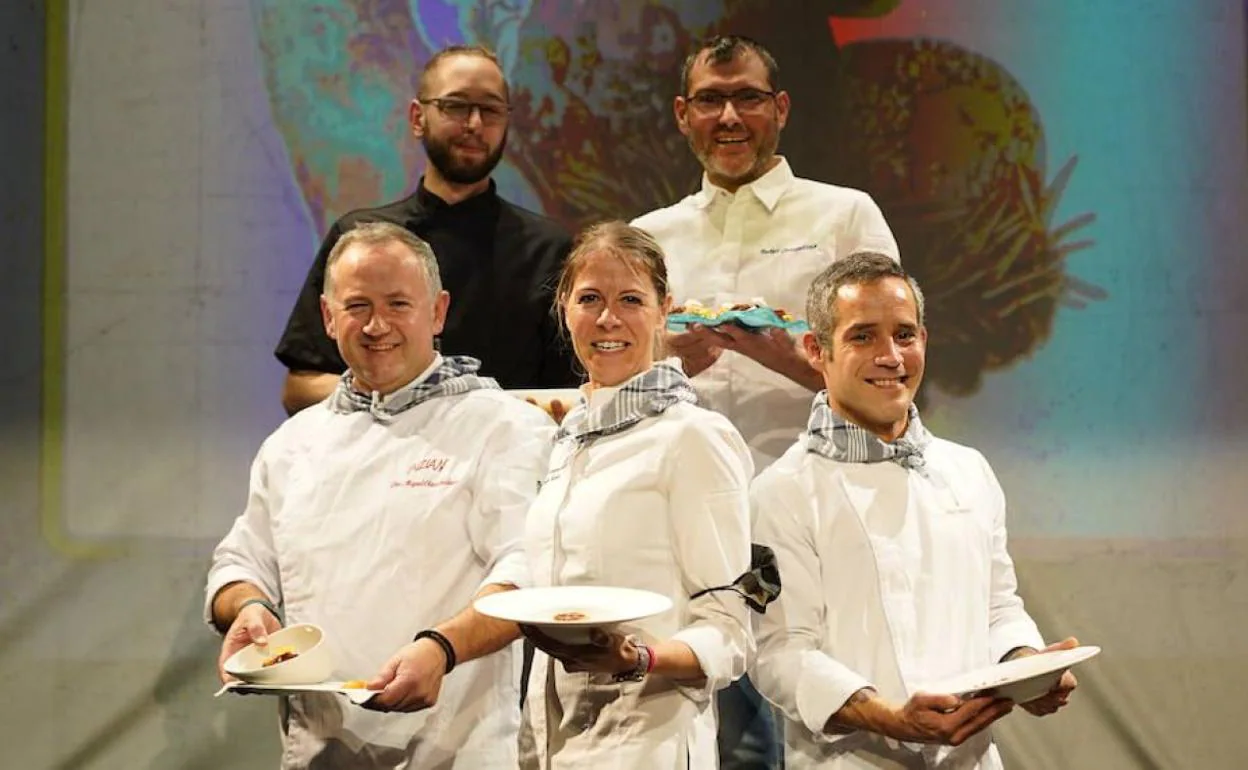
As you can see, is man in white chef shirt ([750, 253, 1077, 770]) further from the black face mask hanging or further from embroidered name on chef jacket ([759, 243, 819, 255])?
embroidered name on chef jacket ([759, 243, 819, 255])

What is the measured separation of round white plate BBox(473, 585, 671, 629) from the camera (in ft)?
6.79

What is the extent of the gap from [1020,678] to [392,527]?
1190 mm

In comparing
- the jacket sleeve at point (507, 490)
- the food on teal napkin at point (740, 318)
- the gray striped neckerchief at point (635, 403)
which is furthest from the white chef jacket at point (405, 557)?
the food on teal napkin at point (740, 318)

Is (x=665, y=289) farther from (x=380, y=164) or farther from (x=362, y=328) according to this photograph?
(x=380, y=164)

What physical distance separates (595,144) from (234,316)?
1.35m

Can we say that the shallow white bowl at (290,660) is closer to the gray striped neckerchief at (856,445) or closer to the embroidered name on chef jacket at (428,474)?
the embroidered name on chef jacket at (428,474)

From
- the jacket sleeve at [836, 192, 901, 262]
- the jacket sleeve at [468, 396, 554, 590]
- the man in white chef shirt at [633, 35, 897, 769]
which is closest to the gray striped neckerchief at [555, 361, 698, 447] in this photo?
the jacket sleeve at [468, 396, 554, 590]

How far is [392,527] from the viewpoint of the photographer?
2.63 meters

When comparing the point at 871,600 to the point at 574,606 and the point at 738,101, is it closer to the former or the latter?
the point at 574,606

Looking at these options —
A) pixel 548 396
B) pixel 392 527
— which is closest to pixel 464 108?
pixel 548 396

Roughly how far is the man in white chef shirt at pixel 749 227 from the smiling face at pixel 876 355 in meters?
0.63

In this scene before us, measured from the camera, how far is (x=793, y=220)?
3.49 meters

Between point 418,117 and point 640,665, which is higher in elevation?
point 418,117

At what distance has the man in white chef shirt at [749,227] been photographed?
3.38 meters
